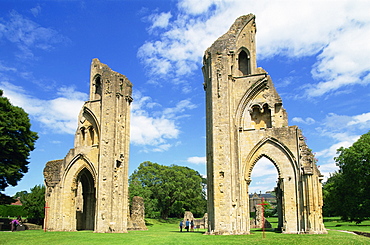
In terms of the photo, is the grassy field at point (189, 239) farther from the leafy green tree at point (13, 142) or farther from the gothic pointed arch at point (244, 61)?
the gothic pointed arch at point (244, 61)

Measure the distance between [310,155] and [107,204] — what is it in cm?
1294

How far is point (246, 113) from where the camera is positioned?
21953 mm

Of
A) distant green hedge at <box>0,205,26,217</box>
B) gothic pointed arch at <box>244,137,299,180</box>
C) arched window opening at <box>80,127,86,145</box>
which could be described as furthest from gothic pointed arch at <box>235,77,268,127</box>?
distant green hedge at <box>0,205,26,217</box>

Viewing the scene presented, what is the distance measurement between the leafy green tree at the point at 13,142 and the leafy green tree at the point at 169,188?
21.3m

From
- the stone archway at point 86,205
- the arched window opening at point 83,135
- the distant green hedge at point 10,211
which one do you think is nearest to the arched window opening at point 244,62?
the arched window opening at point 83,135

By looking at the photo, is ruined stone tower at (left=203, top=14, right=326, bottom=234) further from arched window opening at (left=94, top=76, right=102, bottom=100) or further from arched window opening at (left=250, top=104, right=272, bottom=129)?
arched window opening at (left=94, top=76, right=102, bottom=100)

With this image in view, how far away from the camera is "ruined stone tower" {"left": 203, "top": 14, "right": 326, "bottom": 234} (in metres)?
19.6

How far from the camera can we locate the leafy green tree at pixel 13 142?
1035 inches

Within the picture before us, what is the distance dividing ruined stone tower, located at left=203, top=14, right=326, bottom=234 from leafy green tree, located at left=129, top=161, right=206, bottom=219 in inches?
1128

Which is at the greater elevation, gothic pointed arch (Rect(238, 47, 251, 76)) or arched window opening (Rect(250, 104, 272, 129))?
gothic pointed arch (Rect(238, 47, 251, 76))

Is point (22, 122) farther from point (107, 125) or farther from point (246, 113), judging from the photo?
point (246, 113)

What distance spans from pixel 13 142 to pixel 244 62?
17.8m

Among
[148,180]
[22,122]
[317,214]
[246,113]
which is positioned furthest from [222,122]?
[148,180]

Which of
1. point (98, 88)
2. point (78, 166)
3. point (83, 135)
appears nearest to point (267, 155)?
point (78, 166)
